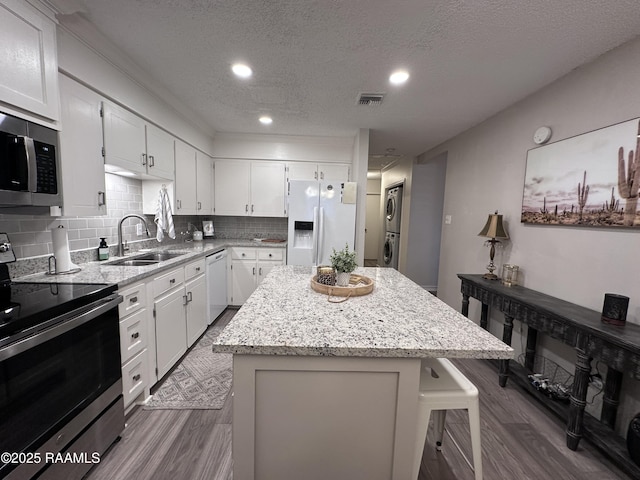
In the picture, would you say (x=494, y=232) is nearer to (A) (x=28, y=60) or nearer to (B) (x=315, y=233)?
(B) (x=315, y=233)

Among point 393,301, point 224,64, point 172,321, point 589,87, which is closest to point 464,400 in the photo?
point 393,301

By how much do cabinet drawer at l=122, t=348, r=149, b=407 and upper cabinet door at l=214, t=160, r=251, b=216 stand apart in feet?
7.87

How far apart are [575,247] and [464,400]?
5.32 ft

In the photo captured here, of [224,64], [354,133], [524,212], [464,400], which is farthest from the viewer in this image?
[354,133]

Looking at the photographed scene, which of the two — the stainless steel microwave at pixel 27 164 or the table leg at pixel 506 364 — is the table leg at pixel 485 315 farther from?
the stainless steel microwave at pixel 27 164

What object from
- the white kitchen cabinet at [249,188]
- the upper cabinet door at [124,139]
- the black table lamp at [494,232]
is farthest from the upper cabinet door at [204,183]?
the black table lamp at [494,232]

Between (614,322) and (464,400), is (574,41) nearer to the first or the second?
(614,322)

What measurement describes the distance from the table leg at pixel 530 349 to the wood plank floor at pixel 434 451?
1.30 feet

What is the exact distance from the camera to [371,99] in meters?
2.48

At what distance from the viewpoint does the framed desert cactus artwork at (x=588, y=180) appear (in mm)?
1596

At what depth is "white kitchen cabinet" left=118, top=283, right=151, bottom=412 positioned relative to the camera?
5.30 ft

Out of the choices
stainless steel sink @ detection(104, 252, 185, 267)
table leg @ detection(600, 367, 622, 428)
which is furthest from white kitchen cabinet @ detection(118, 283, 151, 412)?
table leg @ detection(600, 367, 622, 428)

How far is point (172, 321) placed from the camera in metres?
2.18

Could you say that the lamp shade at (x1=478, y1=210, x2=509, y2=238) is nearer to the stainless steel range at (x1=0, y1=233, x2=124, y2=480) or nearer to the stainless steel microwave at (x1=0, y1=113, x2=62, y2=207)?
the stainless steel range at (x1=0, y1=233, x2=124, y2=480)
